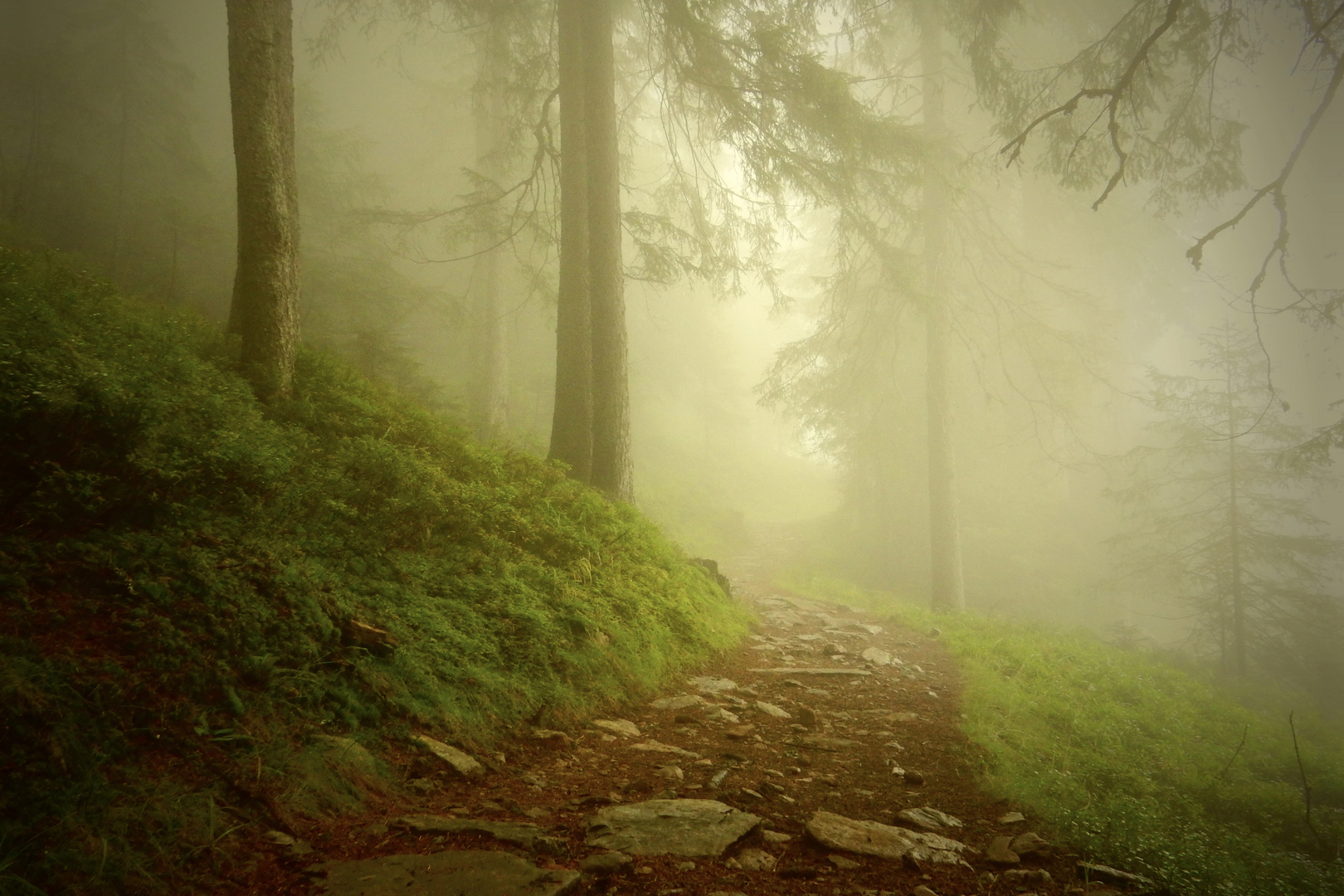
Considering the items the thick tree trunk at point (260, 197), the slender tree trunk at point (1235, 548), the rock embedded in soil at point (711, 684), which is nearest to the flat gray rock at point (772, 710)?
the rock embedded in soil at point (711, 684)

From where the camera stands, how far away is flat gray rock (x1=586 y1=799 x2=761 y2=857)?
8.66 feet

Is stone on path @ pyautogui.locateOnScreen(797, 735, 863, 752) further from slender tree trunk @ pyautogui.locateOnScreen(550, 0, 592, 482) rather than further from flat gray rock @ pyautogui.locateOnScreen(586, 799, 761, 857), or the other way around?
slender tree trunk @ pyautogui.locateOnScreen(550, 0, 592, 482)

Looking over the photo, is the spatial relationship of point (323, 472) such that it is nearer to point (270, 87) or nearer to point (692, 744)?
point (692, 744)

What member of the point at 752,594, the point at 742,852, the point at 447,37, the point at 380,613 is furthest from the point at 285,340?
the point at 447,37

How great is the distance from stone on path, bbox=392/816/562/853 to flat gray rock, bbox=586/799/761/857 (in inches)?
9.4

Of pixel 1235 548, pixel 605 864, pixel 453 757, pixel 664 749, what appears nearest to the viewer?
pixel 605 864

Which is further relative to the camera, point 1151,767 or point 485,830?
point 1151,767

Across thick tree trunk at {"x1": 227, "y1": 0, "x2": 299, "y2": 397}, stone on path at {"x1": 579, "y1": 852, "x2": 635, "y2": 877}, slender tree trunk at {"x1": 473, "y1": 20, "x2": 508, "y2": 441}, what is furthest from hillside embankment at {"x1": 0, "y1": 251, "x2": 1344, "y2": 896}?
slender tree trunk at {"x1": 473, "y1": 20, "x2": 508, "y2": 441}

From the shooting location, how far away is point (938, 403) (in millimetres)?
13203

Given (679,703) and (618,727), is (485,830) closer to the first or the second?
(618,727)

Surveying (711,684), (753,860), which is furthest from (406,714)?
(711,684)

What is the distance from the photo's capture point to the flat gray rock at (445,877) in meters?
2.10

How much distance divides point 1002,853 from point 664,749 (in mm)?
2054

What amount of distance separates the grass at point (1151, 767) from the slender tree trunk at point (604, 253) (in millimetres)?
5518
